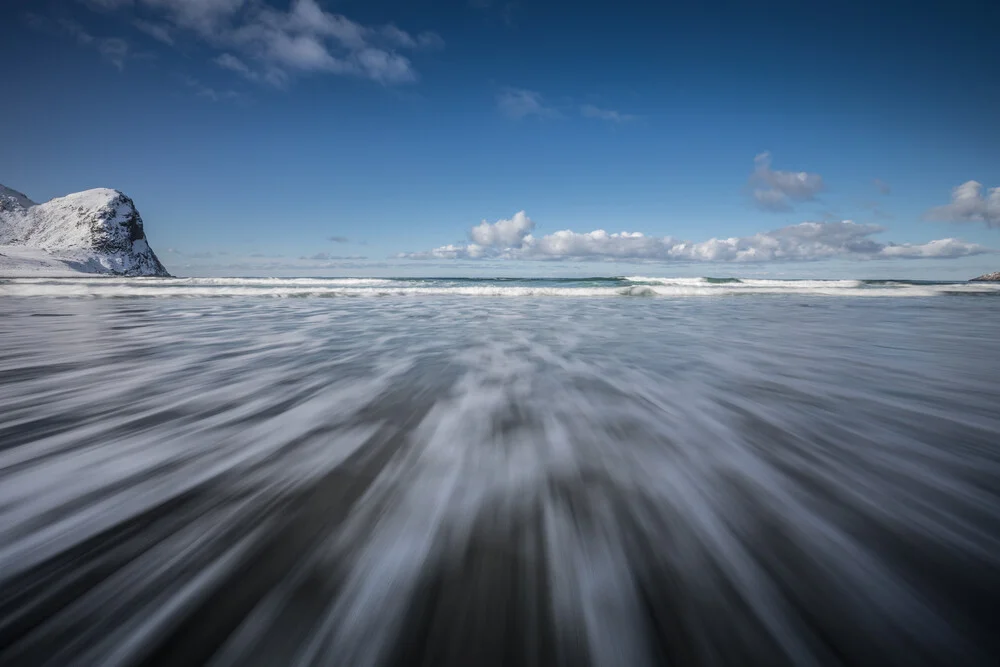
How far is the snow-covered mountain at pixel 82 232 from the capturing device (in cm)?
4346

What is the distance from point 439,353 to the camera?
175 inches

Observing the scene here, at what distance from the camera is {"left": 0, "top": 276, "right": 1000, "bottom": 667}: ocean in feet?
2.92

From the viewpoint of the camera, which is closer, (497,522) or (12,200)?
(497,522)

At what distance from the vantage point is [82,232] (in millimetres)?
48750

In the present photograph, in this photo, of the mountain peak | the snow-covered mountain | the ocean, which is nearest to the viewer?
the ocean

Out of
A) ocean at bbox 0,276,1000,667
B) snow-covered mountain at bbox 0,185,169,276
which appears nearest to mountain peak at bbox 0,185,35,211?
snow-covered mountain at bbox 0,185,169,276

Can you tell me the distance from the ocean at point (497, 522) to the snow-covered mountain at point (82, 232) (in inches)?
2134

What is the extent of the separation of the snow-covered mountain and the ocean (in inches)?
2134

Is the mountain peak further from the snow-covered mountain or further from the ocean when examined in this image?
the ocean

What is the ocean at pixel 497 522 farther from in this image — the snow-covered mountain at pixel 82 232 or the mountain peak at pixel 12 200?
the mountain peak at pixel 12 200

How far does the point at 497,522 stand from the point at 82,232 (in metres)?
70.1

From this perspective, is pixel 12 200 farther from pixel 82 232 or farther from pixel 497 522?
pixel 497 522

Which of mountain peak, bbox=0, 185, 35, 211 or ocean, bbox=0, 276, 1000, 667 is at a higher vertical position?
mountain peak, bbox=0, 185, 35, 211

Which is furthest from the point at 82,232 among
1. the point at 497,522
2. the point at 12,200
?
the point at 497,522
